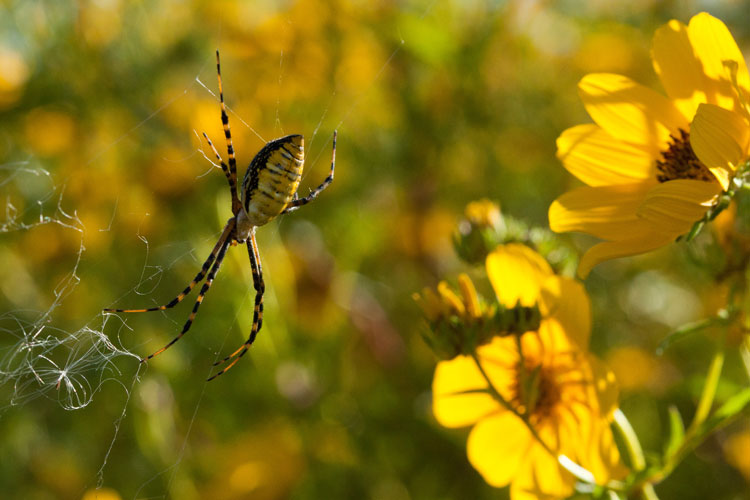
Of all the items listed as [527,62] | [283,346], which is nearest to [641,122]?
[283,346]

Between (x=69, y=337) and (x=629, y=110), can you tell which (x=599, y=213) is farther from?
(x=69, y=337)

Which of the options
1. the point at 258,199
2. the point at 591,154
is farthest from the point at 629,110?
the point at 258,199

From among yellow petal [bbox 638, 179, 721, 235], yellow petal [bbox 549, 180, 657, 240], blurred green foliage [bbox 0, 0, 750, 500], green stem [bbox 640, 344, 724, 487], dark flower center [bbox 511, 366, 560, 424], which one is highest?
yellow petal [bbox 638, 179, 721, 235]

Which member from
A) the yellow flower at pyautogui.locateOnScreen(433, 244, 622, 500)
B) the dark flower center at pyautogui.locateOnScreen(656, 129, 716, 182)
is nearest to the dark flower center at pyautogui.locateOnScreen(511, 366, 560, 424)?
the yellow flower at pyautogui.locateOnScreen(433, 244, 622, 500)

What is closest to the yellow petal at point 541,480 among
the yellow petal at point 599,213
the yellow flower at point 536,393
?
the yellow flower at point 536,393

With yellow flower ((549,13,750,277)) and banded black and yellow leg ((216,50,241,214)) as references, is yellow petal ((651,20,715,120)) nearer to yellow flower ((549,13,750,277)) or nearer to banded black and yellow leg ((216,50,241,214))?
yellow flower ((549,13,750,277))

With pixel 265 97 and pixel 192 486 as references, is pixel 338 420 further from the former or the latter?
pixel 265 97
